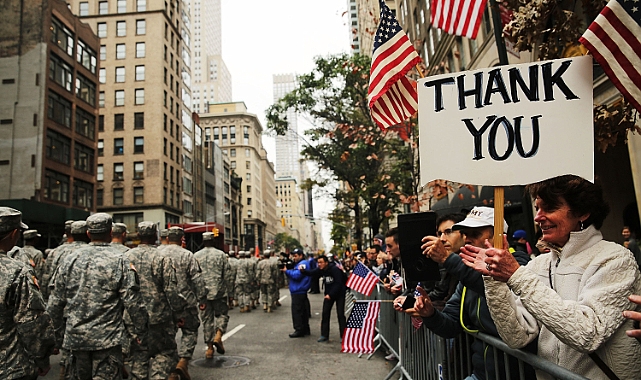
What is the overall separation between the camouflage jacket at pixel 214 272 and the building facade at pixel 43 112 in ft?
81.4

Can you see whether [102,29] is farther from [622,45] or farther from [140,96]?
[622,45]

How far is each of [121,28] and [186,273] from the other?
5847 centimetres

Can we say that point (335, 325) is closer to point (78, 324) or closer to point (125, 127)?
point (78, 324)

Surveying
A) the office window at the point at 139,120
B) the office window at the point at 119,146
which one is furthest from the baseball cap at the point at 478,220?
the office window at the point at 119,146

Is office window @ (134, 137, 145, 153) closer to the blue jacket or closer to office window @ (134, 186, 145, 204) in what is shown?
office window @ (134, 186, 145, 204)

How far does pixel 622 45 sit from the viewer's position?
2.67 m

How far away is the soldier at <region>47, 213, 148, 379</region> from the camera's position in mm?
5035

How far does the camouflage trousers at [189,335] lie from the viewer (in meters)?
7.63

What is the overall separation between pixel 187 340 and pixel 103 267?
9.62 ft

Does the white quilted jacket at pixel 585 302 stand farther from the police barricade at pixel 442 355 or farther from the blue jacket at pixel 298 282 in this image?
the blue jacket at pixel 298 282

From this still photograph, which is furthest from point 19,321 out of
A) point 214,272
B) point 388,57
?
point 214,272

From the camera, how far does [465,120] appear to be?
287 centimetres

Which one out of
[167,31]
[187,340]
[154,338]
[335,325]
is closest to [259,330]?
[335,325]

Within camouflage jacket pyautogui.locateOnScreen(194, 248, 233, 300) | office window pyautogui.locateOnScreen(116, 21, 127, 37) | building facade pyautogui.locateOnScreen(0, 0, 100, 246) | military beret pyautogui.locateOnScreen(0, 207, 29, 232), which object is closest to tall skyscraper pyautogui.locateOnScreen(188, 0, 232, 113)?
office window pyautogui.locateOnScreen(116, 21, 127, 37)
